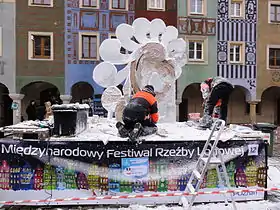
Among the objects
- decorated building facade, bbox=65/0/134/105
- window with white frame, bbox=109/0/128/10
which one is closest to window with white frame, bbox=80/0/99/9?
decorated building facade, bbox=65/0/134/105

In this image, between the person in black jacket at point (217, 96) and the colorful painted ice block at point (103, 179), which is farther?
the person in black jacket at point (217, 96)

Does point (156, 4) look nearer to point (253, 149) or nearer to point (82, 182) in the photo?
point (253, 149)

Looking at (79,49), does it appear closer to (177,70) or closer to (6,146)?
(177,70)

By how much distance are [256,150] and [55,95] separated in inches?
715

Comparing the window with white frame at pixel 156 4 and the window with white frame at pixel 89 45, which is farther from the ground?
the window with white frame at pixel 156 4

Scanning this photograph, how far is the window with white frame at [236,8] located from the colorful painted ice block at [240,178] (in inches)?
700

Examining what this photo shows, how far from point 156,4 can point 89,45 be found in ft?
15.8

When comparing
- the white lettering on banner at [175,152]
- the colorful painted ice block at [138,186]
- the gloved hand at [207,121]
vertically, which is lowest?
the colorful painted ice block at [138,186]

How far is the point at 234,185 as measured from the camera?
6184 mm

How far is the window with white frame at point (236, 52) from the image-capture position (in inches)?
874

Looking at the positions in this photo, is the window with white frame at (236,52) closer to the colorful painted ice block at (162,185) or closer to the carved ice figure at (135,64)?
the carved ice figure at (135,64)

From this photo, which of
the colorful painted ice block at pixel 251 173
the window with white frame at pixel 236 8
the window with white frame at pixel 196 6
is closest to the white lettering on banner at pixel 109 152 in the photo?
the colorful painted ice block at pixel 251 173

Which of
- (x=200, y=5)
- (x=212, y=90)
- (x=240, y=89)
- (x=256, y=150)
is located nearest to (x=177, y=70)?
(x=212, y=90)

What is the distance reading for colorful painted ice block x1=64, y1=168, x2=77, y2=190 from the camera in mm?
5852
